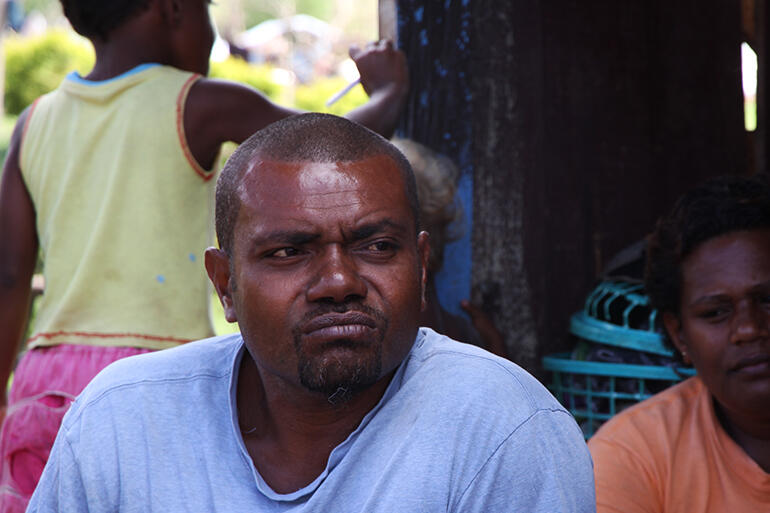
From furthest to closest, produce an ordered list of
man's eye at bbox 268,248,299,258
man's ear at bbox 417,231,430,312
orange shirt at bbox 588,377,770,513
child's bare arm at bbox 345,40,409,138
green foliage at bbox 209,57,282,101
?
1. green foliage at bbox 209,57,282,101
2. child's bare arm at bbox 345,40,409,138
3. orange shirt at bbox 588,377,770,513
4. man's ear at bbox 417,231,430,312
5. man's eye at bbox 268,248,299,258

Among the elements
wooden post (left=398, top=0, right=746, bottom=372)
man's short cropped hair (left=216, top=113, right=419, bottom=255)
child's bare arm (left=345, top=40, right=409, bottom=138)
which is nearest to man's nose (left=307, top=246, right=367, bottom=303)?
man's short cropped hair (left=216, top=113, right=419, bottom=255)

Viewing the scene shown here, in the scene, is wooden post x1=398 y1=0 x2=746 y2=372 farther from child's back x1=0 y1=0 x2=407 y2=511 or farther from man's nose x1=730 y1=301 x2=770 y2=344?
man's nose x1=730 y1=301 x2=770 y2=344

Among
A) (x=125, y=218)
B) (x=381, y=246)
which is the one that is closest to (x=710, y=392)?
(x=381, y=246)

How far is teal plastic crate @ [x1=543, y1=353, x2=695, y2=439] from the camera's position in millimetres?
2574

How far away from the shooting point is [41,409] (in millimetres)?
2357

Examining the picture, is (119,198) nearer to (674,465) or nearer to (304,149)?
(304,149)

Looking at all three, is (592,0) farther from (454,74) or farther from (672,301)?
(672,301)

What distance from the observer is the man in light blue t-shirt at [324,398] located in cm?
146

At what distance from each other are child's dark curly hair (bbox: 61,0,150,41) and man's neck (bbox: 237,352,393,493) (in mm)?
1258

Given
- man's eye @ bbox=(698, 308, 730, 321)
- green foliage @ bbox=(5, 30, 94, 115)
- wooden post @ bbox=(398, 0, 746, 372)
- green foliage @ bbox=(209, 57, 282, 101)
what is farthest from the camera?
green foliage @ bbox=(5, 30, 94, 115)

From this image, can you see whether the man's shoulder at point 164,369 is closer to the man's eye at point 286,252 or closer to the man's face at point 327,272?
the man's face at point 327,272

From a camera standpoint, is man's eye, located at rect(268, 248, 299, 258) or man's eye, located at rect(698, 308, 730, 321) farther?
man's eye, located at rect(698, 308, 730, 321)

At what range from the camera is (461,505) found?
4.72 ft

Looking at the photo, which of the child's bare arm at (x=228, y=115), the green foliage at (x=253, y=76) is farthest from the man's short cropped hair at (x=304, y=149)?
the green foliage at (x=253, y=76)
